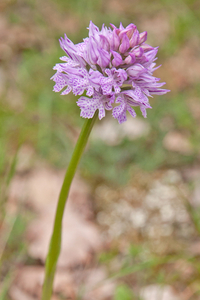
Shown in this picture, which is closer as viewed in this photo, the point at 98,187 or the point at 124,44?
the point at 124,44

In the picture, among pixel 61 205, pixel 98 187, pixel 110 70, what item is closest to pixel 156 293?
pixel 98 187

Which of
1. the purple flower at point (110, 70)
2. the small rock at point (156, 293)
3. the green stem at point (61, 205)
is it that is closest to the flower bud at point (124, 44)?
the purple flower at point (110, 70)

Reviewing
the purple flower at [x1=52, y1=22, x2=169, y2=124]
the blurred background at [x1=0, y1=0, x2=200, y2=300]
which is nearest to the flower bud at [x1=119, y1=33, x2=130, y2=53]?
the purple flower at [x1=52, y1=22, x2=169, y2=124]

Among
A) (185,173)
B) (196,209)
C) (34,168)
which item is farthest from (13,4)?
(196,209)

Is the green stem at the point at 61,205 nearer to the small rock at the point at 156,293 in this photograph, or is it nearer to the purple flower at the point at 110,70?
the purple flower at the point at 110,70

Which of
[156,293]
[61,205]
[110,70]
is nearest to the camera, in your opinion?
[110,70]

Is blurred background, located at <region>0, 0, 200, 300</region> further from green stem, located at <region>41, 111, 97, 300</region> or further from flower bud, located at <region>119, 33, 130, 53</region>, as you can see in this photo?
flower bud, located at <region>119, 33, 130, 53</region>

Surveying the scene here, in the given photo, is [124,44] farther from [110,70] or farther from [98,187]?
[98,187]

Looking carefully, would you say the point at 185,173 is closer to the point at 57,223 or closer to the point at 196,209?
the point at 196,209
